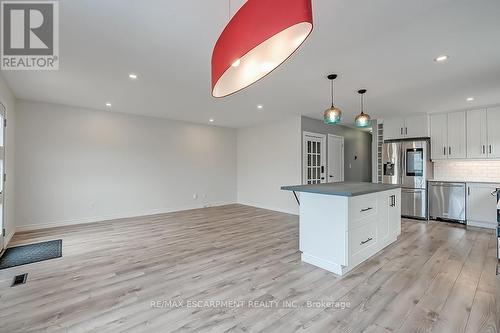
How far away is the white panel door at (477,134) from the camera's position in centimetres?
493

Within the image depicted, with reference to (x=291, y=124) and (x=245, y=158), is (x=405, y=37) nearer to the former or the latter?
(x=291, y=124)

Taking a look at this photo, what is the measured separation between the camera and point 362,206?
295cm

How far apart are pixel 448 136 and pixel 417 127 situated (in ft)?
2.12

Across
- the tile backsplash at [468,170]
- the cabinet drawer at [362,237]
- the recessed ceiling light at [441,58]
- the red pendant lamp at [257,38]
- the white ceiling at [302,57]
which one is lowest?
the cabinet drawer at [362,237]

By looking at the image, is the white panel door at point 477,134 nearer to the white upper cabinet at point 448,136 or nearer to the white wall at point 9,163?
the white upper cabinet at point 448,136

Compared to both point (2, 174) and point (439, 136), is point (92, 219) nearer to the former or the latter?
point (2, 174)

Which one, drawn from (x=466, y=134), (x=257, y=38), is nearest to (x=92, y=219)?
(x=257, y=38)

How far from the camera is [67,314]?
6.61 ft

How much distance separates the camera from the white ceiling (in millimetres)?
1952

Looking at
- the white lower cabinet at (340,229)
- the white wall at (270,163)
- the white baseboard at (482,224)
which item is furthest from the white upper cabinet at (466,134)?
the white lower cabinet at (340,229)

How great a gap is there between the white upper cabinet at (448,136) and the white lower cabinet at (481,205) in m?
0.76

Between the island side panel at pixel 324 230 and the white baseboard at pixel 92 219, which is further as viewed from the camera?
the white baseboard at pixel 92 219

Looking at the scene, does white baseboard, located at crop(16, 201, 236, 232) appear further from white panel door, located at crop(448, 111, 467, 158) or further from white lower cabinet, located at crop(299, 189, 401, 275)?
white panel door, located at crop(448, 111, 467, 158)

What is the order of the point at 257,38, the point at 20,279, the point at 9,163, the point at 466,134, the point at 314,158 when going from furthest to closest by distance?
the point at 314,158 < the point at 466,134 < the point at 9,163 < the point at 20,279 < the point at 257,38
